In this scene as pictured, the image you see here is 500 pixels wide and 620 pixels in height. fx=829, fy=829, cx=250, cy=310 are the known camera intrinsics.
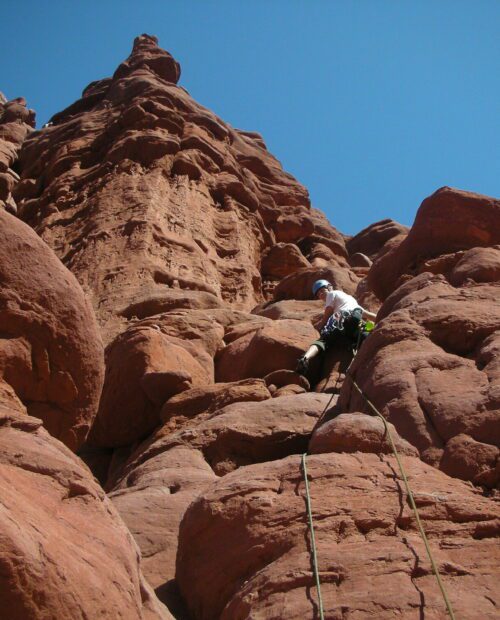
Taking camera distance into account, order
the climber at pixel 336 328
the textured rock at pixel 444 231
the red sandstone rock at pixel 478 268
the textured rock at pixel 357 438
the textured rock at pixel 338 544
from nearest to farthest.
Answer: the textured rock at pixel 338 544 < the textured rock at pixel 357 438 < the red sandstone rock at pixel 478 268 < the climber at pixel 336 328 < the textured rock at pixel 444 231

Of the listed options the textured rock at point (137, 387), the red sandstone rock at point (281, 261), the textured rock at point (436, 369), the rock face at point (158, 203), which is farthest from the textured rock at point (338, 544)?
the red sandstone rock at point (281, 261)

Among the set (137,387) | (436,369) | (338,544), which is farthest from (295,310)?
(338,544)

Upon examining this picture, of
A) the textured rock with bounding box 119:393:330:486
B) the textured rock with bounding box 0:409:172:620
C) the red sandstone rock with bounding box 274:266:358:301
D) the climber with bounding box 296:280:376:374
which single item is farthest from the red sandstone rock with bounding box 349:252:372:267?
the textured rock with bounding box 0:409:172:620

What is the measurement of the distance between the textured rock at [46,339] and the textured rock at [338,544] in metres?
1.59

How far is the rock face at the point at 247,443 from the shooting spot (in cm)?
465

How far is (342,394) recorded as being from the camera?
8.66m

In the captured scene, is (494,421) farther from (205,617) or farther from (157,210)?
(157,210)

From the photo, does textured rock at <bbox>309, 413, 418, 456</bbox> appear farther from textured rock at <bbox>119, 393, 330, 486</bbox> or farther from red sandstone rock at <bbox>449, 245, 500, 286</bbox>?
red sandstone rock at <bbox>449, 245, 500, 286</bbox>

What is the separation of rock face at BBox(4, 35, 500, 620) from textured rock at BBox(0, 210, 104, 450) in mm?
17

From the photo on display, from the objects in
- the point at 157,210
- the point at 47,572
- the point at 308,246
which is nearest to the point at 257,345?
the point at 47,572

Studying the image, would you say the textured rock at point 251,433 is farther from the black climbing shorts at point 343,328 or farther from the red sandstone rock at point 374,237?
the red sandstone rock at point 374,237

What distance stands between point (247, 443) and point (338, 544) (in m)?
3.52

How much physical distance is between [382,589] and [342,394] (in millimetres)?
4025

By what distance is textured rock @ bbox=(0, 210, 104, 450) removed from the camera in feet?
21.3
